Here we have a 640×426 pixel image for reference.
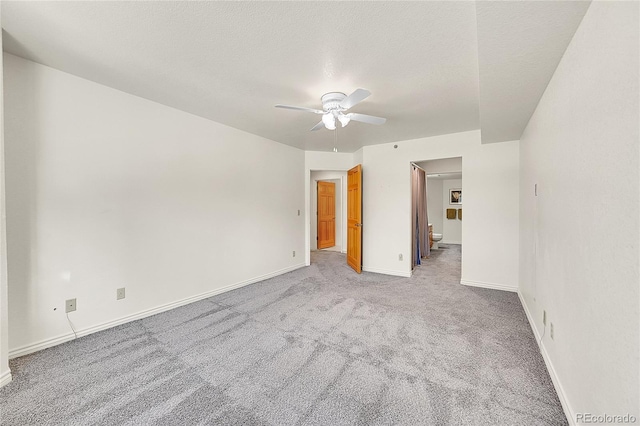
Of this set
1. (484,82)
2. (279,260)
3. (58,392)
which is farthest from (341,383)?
(279,260)

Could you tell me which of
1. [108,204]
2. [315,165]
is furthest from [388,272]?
[108,204]

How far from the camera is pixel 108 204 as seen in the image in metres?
2.52

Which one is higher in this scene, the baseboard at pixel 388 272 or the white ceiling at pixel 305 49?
the white ceiling at pixel 305 49

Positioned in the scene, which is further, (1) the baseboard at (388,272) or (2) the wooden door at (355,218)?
(2) the wooden door at (355,218)

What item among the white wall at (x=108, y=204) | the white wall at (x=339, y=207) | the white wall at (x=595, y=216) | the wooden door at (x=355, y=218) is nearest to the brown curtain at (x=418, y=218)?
the wooden door at (x=355, y=218)

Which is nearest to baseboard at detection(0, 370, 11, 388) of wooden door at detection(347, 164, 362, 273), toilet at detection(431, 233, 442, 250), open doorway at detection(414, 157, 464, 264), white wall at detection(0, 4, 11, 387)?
white wall at detection(0, 4, 11, 387)

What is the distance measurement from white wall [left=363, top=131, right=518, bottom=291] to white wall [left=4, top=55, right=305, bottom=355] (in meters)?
2.37

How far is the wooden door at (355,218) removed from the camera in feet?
15.3

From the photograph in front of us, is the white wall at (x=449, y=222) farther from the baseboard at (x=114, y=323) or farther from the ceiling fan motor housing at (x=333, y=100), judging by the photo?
the ceiling fan motor housing at (x=333, y=100)

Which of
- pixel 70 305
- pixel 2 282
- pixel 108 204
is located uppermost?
pixel 108 204

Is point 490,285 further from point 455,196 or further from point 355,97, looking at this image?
point 455,196

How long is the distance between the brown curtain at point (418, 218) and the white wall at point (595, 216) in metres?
2.95

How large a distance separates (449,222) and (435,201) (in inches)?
31.2

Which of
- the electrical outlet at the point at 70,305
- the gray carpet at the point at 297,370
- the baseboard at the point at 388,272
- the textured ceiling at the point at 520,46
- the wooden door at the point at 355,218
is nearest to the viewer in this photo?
the textured ceiling at the point at 520,46
